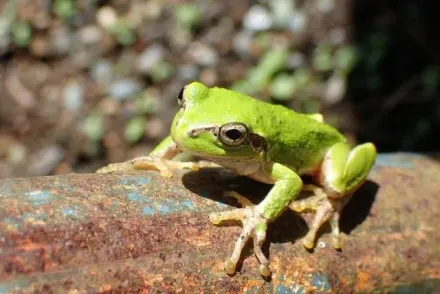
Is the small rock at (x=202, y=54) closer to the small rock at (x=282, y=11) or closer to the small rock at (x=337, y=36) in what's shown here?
the small rock at (x=282, y=11)

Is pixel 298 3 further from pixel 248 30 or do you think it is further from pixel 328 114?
pixel 328 114

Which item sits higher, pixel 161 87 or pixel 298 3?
pixel 298 3

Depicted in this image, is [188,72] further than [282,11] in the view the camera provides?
No

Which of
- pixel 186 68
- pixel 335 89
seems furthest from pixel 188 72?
pixel 335 89

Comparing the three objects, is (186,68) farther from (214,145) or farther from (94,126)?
(214,145)

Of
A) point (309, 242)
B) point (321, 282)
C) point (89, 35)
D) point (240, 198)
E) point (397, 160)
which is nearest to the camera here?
point (321, 282)

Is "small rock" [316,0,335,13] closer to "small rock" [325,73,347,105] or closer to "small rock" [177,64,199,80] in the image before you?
"small rock" [325,73,347,105]

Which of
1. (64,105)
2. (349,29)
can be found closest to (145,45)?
(64,105)
